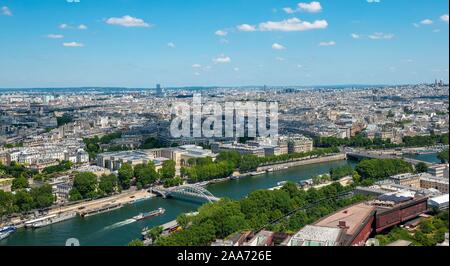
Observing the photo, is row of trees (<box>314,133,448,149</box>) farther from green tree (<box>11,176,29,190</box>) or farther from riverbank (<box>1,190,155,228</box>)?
green tree (<box>11,176,29,190</box>)

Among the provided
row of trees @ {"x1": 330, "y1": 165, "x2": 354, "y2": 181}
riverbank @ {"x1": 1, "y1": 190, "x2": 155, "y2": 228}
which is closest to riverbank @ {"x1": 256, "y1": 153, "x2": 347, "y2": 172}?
row of trees @ {"x1": 330, "y1": 165, "x2": 354, "y2": 181}

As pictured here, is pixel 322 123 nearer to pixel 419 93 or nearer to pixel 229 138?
pixel 229 138

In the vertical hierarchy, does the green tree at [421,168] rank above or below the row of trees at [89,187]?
above

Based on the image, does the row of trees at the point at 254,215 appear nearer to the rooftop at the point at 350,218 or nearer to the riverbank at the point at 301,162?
the rooftop at the point at 350,218

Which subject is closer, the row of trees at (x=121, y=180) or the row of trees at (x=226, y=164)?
the row of trees at (x=121, y=180)

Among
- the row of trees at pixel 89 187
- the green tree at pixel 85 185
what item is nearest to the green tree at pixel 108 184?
the row of trees at pixel 89 187
